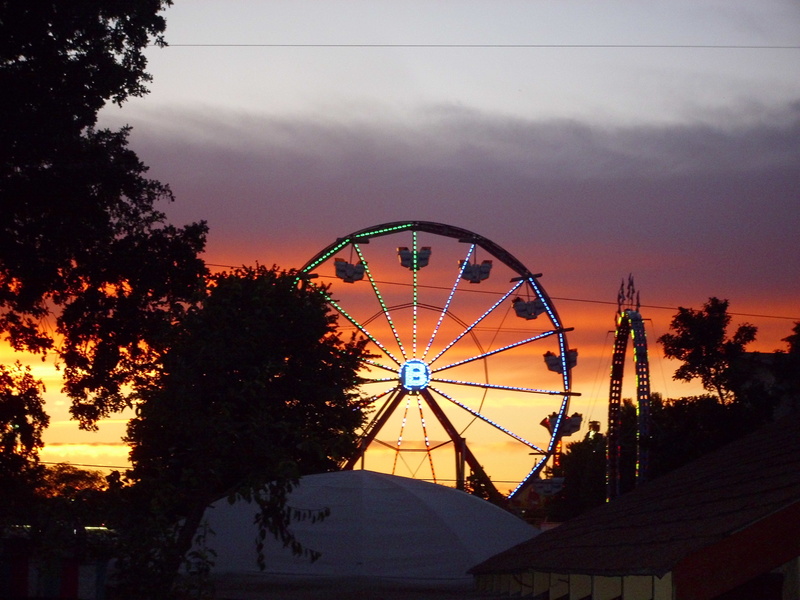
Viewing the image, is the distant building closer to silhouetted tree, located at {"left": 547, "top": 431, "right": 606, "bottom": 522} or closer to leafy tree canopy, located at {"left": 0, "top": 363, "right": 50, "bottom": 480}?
leafy tree canopy, located at {"left": 0, "top": 363, "right": 50, "bottom": 480}

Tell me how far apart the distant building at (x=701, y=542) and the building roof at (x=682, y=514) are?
0.01 metres

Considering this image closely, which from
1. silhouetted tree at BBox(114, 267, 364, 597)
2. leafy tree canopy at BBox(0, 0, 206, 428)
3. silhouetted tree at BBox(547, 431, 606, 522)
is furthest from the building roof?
silhouetted tree at BBox(547, 431, 606, 522)

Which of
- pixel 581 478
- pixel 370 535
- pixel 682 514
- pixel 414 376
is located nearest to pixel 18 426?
pixel 370 535

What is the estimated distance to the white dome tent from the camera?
44.3 ft

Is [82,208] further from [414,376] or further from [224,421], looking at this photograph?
[414,376]

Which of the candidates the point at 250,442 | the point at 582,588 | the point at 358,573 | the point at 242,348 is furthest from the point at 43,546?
the point at 582,588

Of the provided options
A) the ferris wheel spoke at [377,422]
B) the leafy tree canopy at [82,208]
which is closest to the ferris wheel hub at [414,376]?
the ferris wheel spoke at [377,422]

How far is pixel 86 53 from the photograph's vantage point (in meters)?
19.9

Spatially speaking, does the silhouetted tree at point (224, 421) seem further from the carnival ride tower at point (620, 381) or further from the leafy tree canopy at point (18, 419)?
the carnival ride tower at point (620, 381)

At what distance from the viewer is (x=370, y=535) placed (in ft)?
45.3

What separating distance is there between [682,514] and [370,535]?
27.4ft

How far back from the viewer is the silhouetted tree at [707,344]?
25.3m

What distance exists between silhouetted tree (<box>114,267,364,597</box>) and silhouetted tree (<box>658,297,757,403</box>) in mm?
13090

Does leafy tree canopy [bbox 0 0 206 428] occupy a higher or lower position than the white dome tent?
higher
